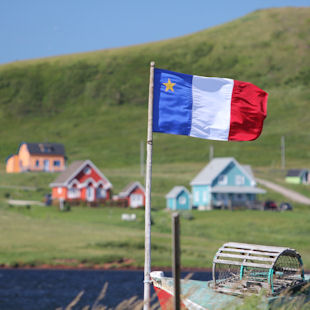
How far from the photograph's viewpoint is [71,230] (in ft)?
192

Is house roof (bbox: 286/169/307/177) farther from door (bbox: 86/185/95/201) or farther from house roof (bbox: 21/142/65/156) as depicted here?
door (bbox: 86/185/95/201)

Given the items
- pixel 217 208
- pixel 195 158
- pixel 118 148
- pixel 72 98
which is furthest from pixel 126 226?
pixel 72 98

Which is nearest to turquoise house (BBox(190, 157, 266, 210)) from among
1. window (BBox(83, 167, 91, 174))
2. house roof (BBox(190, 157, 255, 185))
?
house roof (BBox(190, 157, 255, 185))

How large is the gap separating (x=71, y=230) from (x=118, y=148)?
319 feet

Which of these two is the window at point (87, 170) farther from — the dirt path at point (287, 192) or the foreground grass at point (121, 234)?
the dirt path at point (287, 192)

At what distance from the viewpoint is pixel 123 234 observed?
187 ft

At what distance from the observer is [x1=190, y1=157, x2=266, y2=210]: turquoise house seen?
8112 cm

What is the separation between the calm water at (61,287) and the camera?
113ft

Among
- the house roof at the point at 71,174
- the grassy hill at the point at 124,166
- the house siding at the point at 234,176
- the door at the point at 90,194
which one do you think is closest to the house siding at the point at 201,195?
the house siding at the point at 234,176

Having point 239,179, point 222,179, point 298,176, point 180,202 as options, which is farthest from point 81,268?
point 298,176

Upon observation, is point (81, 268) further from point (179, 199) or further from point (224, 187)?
point (224, 187)

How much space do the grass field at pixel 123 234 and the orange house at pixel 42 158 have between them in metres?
38.0

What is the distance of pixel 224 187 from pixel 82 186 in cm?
1752

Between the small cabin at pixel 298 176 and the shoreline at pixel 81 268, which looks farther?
the small cabin at pixel 298 176
